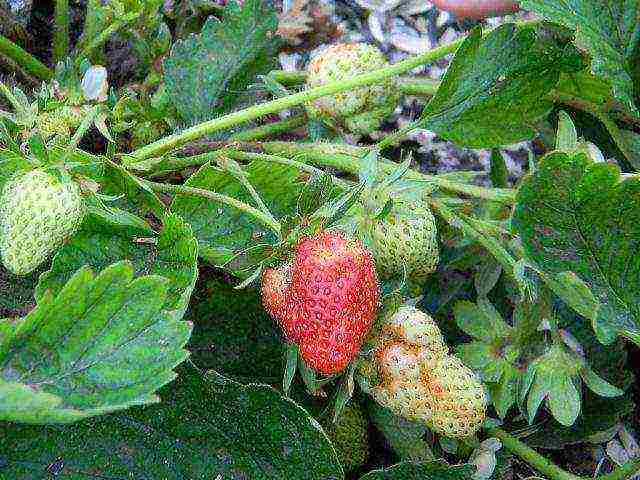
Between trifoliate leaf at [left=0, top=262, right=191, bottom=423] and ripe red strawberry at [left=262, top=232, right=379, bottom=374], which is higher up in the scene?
trifoliate leaf at [left=0, top=262, right=191, bottom=423]

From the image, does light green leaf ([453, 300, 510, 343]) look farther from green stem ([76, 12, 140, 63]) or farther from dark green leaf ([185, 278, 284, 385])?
green stem ([76, 12, 140, 63])

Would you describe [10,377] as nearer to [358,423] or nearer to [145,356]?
[145,356]

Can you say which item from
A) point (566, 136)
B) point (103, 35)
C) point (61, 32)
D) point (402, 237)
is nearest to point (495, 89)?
point (566, 136)

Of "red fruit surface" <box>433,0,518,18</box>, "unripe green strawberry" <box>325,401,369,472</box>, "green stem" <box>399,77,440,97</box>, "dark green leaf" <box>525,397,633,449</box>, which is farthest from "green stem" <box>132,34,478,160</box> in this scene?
"dark green leaf" <box>525,397,633,449</box>

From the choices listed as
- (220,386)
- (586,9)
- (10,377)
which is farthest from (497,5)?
(10,377)

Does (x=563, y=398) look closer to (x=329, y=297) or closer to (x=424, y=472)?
(x=424, y=472)

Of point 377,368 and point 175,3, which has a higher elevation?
point 175,3
